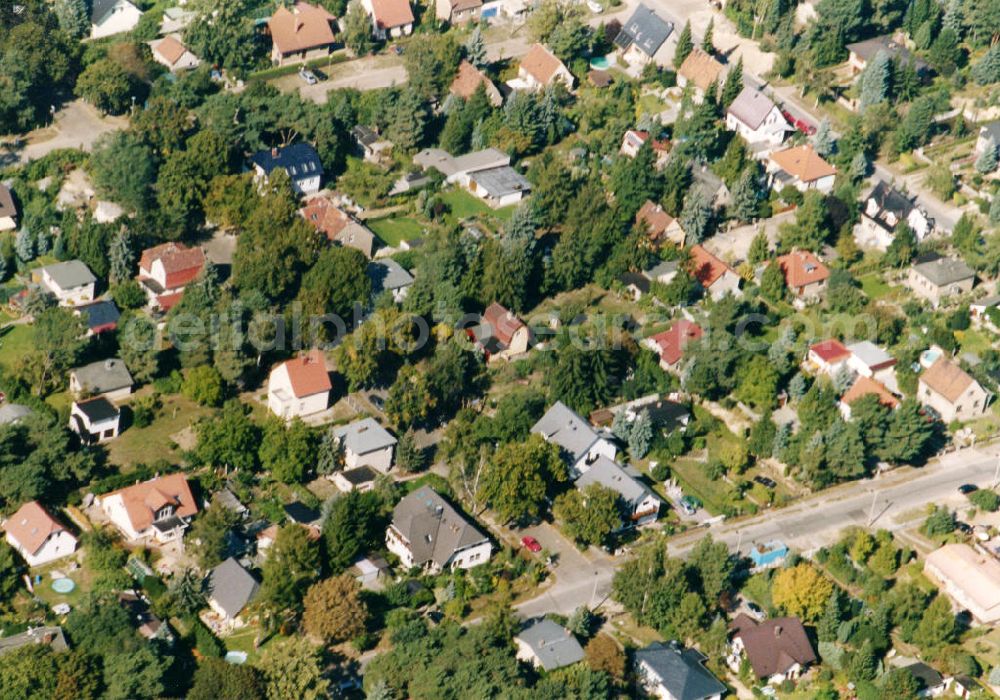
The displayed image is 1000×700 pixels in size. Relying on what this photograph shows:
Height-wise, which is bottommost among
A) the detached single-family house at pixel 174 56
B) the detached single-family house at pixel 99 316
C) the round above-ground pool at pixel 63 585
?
the round above-ground pool at pixel 63 585

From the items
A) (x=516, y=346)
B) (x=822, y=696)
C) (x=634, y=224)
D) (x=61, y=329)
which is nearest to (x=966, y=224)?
(x=634, y=224)

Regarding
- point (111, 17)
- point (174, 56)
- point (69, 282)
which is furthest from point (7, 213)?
point (111, 17)

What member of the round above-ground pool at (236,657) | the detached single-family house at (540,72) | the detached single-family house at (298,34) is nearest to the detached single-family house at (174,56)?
the detached single-family house at (298,34)

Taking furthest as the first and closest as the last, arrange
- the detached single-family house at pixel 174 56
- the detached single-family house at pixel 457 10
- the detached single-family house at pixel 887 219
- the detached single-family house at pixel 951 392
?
the detached single-family house at pixel 457 10
the detached single-family house at pixel 174 56
the detached single-family house at pixel 887 219
the detached single-family house at pixel 951 392

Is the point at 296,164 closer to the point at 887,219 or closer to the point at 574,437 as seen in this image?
the point at 574,437

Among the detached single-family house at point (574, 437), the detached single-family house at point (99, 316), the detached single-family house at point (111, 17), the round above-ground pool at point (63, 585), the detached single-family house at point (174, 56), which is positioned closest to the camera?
the round above-ground pool at point (63, 585)

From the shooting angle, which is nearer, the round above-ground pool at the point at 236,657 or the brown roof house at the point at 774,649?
the round above-ground pool at the point at 236,657

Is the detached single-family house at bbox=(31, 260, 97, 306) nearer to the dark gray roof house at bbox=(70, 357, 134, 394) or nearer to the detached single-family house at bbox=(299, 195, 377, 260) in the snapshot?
the dark gray roof house at bbox=(70, 357, 134, 394)

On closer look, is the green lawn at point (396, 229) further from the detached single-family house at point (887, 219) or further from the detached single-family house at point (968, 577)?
the detached single-family house at point (968, 577)

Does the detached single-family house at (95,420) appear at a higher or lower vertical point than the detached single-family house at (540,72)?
lower

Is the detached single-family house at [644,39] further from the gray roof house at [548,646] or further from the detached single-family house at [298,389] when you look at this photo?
the gray roof house at [548,646]
